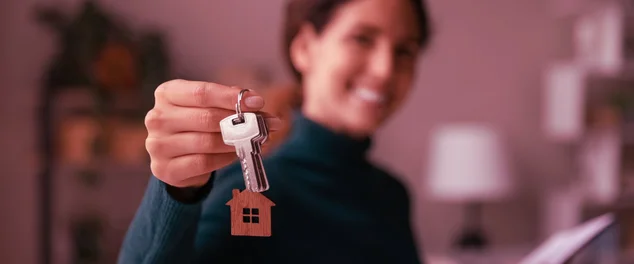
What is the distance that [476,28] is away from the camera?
1694 mm

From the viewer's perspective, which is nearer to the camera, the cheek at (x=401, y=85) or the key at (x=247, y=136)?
the key at (x=247, y=136)

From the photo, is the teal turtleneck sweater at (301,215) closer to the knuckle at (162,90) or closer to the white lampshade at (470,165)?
the knuckle at (162,90)

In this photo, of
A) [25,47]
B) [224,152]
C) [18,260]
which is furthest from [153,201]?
[25,47]

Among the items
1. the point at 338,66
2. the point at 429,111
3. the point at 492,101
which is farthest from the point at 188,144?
the point at 492,101

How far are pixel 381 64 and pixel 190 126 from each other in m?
0.13

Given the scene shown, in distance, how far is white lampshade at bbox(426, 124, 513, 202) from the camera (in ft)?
5.15

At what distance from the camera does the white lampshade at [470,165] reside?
157cm

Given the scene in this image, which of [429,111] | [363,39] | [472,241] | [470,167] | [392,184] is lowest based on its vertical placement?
[472,241]

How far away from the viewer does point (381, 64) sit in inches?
12.0

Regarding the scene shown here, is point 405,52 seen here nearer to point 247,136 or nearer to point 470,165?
point 247,136

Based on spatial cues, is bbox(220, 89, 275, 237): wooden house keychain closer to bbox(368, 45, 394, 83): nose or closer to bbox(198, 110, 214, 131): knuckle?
bbox(198, 110, 214, 131): knuckle

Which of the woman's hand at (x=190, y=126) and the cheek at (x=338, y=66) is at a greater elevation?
the cheek at (x=338, y=66)

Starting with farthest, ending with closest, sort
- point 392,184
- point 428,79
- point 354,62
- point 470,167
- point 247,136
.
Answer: point 428,79
point 470,167
point 392,184
point 354,62
point 247,136

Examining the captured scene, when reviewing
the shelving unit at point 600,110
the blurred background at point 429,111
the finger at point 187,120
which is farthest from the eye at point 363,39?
the shelving unit at point 600,110
